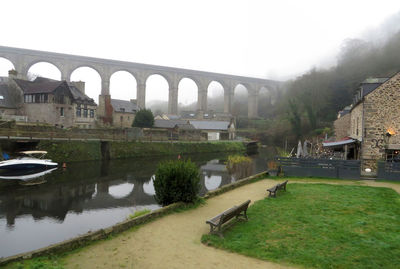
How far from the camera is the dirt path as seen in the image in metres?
4.37

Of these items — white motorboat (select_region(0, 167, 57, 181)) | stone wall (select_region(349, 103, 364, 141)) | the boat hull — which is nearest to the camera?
stone wall (select_region(349, 103, 364, 141))

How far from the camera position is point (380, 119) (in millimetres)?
13812

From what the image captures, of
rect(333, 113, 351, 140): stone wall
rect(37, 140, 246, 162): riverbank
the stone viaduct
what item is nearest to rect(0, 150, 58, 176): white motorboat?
rect(37, 140, 246, 162): riverbank

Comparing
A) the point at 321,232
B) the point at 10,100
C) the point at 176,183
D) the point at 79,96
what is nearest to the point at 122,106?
the point at 79,96

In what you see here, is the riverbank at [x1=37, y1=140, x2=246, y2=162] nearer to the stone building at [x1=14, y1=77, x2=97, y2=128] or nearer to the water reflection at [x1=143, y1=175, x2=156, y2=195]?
the stone building at [x1=14, y1=77, x2=97, y2=128]

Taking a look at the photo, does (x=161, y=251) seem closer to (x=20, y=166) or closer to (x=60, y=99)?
(x=20, y=166)

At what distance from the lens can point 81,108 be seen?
3334 centimetres

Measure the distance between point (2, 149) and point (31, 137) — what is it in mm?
2042

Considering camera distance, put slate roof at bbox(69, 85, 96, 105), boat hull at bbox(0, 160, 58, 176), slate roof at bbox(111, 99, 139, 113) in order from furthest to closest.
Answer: slate roof at bbox(111, 99, 139, 113) < slate roof at bbox(69, 85, 96, 105) < boat hull at bbox(0, 160, 58, 176)

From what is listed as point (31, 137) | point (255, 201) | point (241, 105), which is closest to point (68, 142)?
point (31, 137)

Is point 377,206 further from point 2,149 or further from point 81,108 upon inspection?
point 81,108

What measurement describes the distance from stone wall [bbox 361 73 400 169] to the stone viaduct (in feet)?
109

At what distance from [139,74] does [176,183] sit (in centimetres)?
5211

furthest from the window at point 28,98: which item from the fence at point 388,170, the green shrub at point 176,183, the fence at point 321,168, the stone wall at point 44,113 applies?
the fence at point 388,170
